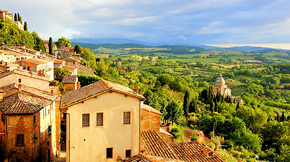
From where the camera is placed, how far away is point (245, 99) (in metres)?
85.6

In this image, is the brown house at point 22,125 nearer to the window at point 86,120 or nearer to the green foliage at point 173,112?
the window at point 86,120

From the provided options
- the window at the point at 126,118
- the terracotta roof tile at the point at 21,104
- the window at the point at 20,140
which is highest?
the window at the point at 126,118

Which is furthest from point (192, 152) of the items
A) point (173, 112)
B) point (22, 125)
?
point (173, 112)

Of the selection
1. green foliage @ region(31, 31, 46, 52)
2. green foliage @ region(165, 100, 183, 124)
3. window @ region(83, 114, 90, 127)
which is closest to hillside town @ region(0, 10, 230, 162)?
window @ region(83, 114, 90, 127)

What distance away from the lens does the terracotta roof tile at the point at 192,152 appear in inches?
613

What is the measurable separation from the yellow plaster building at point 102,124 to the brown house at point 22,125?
25.9ft

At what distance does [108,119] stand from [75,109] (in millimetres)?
1733

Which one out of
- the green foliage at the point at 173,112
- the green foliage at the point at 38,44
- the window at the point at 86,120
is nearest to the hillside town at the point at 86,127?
the window at the point at 86,120

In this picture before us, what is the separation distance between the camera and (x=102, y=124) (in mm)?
12117

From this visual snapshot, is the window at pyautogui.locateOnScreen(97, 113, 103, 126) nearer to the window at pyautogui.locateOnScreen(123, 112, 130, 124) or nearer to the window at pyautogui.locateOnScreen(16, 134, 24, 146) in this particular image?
the window at pyautogui.locateOnScreen(123, 112, 130, 124)

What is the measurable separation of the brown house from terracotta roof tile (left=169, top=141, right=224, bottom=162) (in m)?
10.8

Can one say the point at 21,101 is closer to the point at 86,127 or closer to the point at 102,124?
the point at 86,127

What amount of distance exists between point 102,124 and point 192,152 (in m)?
7.50

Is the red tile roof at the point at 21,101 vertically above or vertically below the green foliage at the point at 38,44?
below
